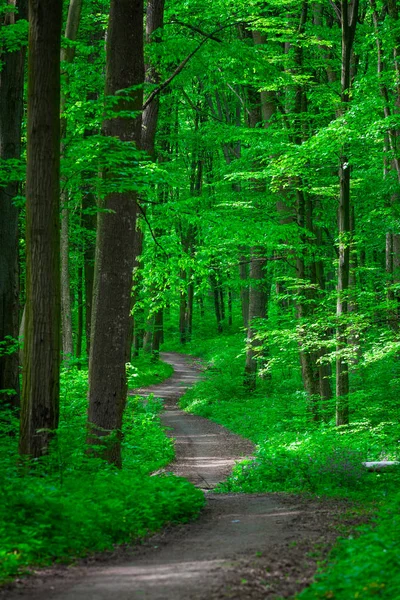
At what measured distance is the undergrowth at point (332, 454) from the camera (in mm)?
4973

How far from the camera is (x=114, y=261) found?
955cm

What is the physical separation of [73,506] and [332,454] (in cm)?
560

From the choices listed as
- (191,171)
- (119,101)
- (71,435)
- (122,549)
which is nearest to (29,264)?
(71,435)

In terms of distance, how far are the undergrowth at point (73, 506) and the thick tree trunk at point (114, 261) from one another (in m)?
0.64

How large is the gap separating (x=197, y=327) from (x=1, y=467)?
43542 millimetres

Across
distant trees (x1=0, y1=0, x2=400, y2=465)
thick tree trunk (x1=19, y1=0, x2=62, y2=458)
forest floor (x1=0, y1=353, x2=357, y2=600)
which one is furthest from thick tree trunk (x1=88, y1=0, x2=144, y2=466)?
forest floor (x1=0, y1=353, x2=357, y2=600)

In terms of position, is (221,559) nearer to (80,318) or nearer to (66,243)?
(66,243)

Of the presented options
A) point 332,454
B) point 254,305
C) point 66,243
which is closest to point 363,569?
point 332,454

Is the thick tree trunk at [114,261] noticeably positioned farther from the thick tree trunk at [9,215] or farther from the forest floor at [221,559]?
the thick tree trunk at [9,215]

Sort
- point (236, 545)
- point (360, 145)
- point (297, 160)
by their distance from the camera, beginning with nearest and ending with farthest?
point (236, 545) → point (297, 160) → point (360, 145)

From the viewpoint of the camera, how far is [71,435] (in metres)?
8.59

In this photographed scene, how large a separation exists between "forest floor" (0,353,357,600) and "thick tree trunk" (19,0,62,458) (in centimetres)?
246

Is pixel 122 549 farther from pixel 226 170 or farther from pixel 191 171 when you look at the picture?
pixel 191 171

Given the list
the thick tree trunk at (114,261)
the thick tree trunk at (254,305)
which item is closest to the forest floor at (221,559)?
the thick tree trunk at (114,261)
